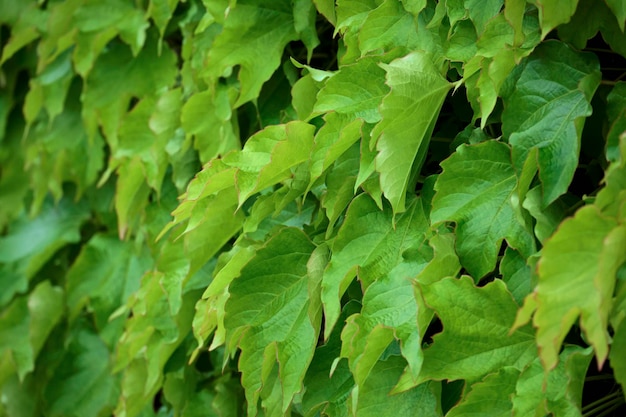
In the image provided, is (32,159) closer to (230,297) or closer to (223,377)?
(223,377)

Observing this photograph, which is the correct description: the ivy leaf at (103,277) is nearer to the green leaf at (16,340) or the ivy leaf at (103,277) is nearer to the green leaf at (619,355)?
the green leaf at (16,340)

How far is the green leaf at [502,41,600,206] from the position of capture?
0.80 meters

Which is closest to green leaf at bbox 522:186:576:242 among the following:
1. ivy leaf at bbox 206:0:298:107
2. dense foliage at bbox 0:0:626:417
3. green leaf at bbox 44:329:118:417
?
dense foliage at bbox 0:0:626:417

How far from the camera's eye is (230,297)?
0.96 meters

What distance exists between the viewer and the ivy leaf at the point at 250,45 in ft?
3.76

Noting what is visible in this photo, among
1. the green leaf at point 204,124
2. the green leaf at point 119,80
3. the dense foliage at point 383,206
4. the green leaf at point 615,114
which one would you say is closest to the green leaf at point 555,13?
the dense foliage at point 383,206

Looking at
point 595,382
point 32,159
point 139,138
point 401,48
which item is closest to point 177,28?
point 139,138

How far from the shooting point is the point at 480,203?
85 cm

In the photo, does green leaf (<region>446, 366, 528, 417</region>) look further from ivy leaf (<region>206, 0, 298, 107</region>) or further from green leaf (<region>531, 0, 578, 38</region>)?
ivy leaf (<region>206, 0, 298, 107</region>)

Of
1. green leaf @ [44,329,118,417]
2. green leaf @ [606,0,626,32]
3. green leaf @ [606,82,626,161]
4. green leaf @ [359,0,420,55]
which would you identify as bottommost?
green leaf @ [44,329,118,417]

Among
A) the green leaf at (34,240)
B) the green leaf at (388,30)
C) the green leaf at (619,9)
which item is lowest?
the green leaf at (34,240)

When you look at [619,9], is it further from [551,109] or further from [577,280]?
[577,280]

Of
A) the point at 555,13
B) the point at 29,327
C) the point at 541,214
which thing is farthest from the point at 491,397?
the point at 29,327

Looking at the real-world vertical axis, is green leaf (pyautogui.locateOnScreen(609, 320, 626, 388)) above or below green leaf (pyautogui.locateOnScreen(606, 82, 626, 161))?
below
